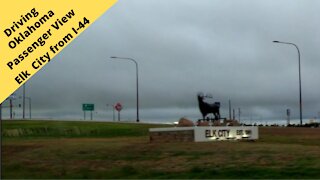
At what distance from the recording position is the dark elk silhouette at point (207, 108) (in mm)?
39916

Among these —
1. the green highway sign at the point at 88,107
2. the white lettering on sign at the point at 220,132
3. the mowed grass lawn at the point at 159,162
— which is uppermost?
the green highway sign at the point at 88,107

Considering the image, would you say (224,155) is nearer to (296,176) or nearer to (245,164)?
(245,164)

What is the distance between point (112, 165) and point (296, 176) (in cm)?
785

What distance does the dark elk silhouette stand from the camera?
39916 mm

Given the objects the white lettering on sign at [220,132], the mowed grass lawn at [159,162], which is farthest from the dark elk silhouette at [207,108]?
the mowed grass lawn at [159,162]

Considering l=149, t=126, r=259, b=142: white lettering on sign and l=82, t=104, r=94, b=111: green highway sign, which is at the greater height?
l=82, t=104, r=94, b=111: green highway sign

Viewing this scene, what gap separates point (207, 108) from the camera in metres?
40.2

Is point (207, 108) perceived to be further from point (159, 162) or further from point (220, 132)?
point (159, 162)

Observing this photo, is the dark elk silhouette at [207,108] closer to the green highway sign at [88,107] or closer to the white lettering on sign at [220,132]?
the white lettering on sign at [220,132]

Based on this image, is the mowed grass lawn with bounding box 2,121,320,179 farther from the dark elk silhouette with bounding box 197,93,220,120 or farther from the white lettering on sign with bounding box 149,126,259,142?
the dark elk silhouette with bounding box 197,93,220,120

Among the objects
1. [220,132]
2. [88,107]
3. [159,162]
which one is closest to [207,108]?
[220,132]

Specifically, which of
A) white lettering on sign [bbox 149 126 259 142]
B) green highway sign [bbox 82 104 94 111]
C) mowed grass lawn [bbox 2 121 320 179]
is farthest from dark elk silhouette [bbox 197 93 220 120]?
green highway sign [bbox 82 104 94 111]

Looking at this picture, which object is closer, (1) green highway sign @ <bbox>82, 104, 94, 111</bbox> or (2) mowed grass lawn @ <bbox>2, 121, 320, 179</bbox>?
(2) mowed grass lawn @ <bbox>2, 121, 320, 179</bbox>

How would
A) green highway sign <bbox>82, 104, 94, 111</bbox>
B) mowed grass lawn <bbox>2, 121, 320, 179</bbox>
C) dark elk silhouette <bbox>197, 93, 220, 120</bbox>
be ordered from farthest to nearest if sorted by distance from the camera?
1. green highway sign <bbox>82, 104, 94, 111</bbox>
2. dark elk silhouette <bbox>197, 93, 220, 120</bbox>
3. mowed grass lawn <bbox>2, 121, 320, 179</bbox>
